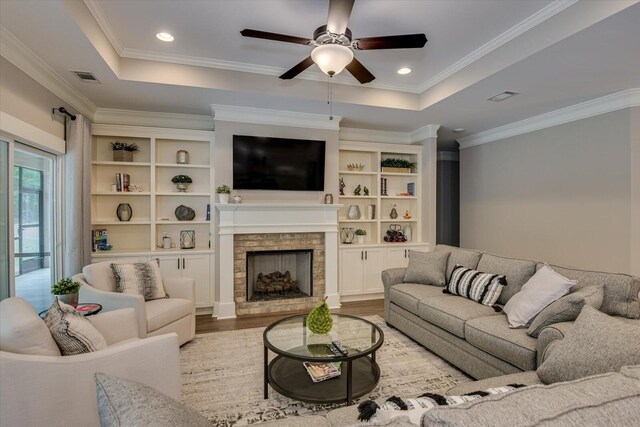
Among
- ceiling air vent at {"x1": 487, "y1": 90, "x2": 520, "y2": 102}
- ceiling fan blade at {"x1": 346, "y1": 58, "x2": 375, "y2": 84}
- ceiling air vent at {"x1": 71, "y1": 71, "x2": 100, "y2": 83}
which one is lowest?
ceiling fan blade at {"x1": 346, "y1": 58, "x2": 375, "y2": 84}

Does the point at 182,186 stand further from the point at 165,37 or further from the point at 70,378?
the point at 70,378

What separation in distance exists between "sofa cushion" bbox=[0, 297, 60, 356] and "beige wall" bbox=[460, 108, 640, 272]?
5161 millimetres

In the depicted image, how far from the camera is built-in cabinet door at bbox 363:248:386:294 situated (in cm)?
509

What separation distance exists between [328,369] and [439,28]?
2972 mm

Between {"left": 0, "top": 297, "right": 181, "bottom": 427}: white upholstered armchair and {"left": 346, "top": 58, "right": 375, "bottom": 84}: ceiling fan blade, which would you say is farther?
{"left": 346, "top": 58, "right": 375, "bottom": 84}: ceiling fan blade

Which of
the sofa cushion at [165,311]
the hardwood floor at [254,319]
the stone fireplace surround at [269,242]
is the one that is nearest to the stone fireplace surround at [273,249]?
the stone fireplace surround at [269,242]

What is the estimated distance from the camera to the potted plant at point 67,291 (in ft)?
8.79

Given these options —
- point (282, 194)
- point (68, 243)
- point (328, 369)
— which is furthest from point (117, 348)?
point (282, 194)

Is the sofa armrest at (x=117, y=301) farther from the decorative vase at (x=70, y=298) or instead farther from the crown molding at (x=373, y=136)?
the crown molding at (x=373, y=136)

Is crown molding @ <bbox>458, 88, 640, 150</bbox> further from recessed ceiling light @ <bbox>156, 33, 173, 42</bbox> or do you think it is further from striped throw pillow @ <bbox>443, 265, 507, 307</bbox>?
recessed ceiling light @ <bbox>156, 33, 173, 42</bbox>

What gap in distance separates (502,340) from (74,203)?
432 cm

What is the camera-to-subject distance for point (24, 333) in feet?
5.02

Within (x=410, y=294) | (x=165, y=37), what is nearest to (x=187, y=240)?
(x=165, y=37)

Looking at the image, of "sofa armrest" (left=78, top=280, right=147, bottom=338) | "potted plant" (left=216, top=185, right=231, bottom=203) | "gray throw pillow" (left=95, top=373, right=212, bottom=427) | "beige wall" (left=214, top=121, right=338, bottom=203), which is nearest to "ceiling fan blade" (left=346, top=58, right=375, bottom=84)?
"beige wall" (left=214, top=121, right=338, bottom=203)
